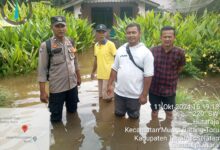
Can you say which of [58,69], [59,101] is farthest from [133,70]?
[59,101]

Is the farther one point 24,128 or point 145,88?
point 145,88

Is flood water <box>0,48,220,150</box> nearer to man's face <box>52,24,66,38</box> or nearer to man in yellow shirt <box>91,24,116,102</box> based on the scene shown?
man in yellow shirt <box>91,24,116,102</box>

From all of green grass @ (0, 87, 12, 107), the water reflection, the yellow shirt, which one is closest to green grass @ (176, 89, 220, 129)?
the water reflection

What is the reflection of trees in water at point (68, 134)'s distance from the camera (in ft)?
13.7

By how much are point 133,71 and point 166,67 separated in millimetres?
441

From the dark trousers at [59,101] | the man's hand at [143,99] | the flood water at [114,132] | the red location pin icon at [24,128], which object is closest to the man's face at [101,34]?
the dark trousers at [59,101]

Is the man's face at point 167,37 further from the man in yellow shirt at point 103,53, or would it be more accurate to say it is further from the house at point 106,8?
the house at point 106,8

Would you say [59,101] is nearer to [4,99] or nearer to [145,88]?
[145,88]

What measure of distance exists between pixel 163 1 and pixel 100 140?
56.6 feet

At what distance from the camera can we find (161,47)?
4234 millimetres

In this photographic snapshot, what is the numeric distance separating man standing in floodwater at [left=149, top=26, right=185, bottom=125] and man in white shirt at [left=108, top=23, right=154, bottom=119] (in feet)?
0.65

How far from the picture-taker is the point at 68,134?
15.0 feet

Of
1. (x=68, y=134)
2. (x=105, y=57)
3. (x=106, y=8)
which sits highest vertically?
(x=106, y=8)

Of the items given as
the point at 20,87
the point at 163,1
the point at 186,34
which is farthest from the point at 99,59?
the point at 163,1
